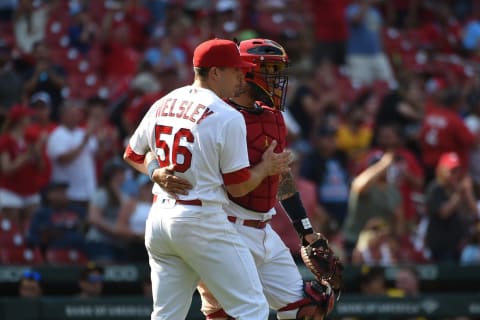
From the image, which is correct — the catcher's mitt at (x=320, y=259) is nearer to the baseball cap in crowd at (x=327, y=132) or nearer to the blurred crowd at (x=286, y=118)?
the blurred crowd at (x=286, y=118)

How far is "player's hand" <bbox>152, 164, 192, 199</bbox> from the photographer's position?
5504mm

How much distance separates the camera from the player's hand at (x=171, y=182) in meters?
5.50

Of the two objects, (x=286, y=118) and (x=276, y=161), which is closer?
(x=276, y=161)

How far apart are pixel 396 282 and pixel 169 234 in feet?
13.8

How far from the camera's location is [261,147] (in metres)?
5.89

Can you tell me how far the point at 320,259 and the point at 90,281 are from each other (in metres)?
3.12

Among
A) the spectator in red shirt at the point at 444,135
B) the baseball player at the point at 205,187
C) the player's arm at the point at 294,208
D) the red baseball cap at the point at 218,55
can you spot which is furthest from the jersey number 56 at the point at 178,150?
the spectator in red shirt at the point at 444,135

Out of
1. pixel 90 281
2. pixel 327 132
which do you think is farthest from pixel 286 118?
pixel 90 281

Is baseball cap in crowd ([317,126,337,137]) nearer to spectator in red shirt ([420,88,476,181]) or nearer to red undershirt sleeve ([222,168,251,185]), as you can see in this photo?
spectator in red shirt ([420,88,476,181])

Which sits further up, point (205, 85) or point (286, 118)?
point (205, 85)

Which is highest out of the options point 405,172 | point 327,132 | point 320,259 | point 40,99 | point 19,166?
point 320,259

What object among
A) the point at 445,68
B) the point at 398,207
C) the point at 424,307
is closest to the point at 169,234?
the point at 424,307

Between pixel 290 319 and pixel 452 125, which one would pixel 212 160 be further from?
pixel 452 125

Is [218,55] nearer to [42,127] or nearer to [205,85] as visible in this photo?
[205,85]
